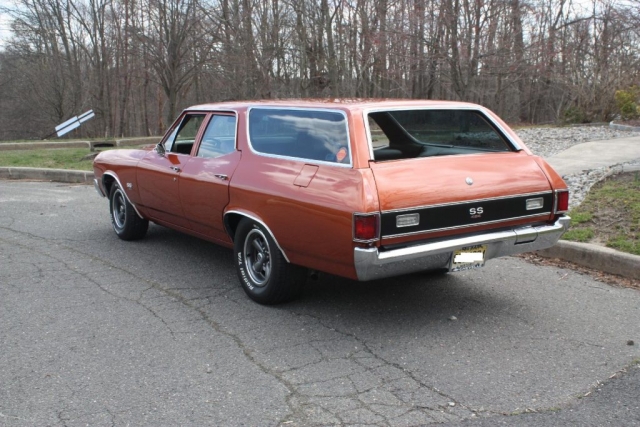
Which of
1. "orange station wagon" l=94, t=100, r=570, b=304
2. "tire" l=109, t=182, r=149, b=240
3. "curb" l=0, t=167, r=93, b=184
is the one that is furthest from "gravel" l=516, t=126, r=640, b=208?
"curb" l=0, t=167, r=93, b=184

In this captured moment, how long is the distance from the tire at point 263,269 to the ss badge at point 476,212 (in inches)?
53.1

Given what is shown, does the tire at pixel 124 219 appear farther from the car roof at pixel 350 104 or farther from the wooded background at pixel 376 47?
the wooded background at pixel 376 47

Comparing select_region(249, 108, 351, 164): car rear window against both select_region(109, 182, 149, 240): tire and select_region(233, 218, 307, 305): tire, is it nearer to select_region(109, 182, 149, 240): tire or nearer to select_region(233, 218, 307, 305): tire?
select_region(233, 218, 307, 305): tire

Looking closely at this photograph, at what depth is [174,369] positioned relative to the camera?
393 cm

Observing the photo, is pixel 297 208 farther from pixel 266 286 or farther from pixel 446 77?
pixel 446 77

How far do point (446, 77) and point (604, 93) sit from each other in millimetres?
6696

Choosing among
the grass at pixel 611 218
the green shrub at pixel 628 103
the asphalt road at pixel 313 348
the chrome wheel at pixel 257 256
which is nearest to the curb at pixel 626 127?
the green shrub at pixel 628 103

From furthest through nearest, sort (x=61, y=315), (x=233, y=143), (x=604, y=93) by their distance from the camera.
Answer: (x=604, y=93) < (x=233, y=143) < (x=61, y=315)

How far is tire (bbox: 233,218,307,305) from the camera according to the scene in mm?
4895

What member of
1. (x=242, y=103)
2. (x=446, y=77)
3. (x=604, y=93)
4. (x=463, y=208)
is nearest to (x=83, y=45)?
(x=446, y=77)

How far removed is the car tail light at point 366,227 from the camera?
411cm

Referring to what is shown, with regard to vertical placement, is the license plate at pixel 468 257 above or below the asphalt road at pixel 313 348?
above

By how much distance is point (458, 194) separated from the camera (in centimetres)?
446

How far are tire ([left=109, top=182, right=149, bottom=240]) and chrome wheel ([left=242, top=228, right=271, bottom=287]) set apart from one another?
8.15 ft
